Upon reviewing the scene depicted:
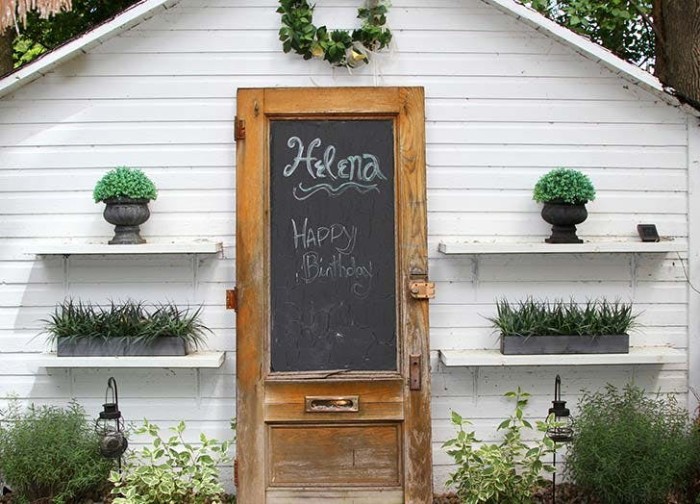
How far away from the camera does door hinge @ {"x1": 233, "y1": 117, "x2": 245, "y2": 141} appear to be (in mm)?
4789

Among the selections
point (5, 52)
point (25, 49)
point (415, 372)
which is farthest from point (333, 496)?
point (25, 49)

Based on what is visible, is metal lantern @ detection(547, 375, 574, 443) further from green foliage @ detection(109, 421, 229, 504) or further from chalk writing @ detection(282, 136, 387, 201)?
green foliage @ detection(109, 421, 229, 504)

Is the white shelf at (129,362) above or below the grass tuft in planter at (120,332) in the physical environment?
below

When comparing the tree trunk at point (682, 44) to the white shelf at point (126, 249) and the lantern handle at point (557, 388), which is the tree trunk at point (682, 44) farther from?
the white shelf at point (126, 249)

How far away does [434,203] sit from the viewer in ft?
16.5

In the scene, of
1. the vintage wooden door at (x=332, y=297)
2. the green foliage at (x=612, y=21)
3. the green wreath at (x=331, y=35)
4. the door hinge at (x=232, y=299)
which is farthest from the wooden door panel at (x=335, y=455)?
the green foliage at (x=612, y=21)

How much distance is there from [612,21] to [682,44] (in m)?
2.41

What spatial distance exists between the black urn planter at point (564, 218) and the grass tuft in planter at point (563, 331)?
0.43 metres

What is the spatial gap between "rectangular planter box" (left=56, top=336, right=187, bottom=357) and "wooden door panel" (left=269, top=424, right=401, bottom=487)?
2.56 ft

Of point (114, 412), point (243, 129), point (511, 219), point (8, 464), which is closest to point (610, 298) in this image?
point (511, 219)

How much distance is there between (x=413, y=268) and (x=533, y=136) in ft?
3.78

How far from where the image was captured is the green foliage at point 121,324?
4.77 meters

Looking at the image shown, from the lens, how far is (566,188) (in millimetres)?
4727

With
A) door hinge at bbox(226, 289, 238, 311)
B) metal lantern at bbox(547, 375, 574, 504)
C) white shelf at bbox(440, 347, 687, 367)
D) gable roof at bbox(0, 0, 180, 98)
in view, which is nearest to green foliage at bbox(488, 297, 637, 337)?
white shelf at bbox(440, 347, 687, 367)
